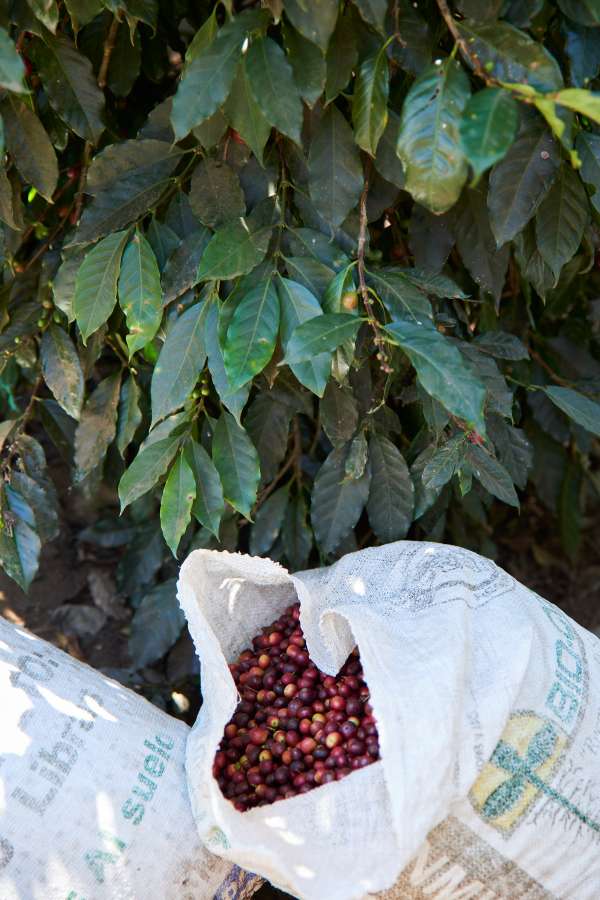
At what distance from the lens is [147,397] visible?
190cm

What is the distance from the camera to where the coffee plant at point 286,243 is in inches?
51.4

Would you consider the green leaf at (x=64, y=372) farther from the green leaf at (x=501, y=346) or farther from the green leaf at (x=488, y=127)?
the green leaf at (x=488, y=127)

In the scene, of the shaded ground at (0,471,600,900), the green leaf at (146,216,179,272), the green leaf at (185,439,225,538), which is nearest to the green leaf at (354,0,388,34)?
the green leaf at (146,216,179,272)

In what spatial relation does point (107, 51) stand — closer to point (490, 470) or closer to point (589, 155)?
point (589, 155)

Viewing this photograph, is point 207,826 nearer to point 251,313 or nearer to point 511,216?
point 251,313

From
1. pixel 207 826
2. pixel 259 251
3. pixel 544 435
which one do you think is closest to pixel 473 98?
pixel 259 251

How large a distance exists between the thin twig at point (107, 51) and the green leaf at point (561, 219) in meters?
0.82

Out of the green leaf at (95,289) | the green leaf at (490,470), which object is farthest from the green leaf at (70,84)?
the green leaf at (490,470)

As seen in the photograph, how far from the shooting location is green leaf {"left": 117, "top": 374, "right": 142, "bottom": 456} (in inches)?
70.6

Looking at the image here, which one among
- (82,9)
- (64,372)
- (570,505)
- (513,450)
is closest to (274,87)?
(82,9)

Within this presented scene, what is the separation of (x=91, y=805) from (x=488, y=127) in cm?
113

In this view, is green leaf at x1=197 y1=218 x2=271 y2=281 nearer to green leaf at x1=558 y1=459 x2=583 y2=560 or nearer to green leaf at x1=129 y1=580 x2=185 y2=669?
green leaf at x1=129 y1=580 x2=185 y2=669

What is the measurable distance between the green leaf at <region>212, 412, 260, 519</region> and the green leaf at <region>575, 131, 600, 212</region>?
69 cm

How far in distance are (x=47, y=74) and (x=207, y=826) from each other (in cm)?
126
